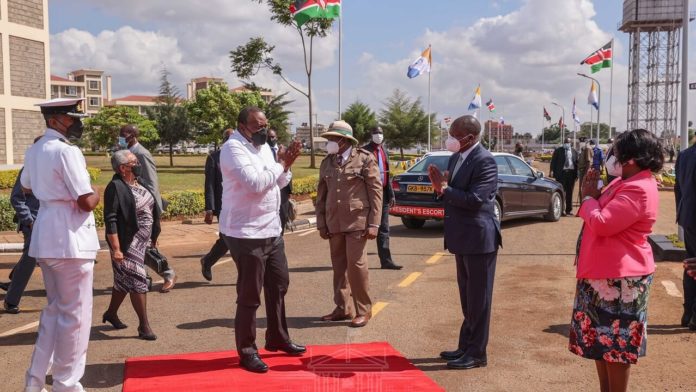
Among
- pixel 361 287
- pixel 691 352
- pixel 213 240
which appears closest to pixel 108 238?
pixel 361 287

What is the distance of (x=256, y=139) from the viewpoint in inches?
188

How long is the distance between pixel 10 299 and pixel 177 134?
53977 millimetres

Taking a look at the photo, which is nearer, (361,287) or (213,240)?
(361,287)

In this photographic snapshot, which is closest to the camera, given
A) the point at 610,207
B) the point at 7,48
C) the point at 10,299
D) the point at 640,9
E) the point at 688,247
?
the point at 610,207

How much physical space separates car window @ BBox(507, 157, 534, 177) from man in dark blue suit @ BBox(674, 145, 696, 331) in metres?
7.43

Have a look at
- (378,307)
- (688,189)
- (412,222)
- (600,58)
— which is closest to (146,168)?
(378,307)

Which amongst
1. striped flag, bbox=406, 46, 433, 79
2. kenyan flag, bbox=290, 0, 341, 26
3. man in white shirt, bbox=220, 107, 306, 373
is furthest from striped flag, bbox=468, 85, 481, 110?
man in white shirt, bbox=220, 107, 306, 373

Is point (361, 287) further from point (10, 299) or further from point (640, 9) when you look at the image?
point (640, 9)

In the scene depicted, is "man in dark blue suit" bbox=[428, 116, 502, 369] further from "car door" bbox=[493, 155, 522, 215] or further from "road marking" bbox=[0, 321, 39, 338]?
"car door" bbox=[493, 155, 522, 215]

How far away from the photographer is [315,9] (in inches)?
704

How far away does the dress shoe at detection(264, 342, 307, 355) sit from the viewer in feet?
17.4

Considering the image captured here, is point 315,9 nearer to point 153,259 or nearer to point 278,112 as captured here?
point 153,259

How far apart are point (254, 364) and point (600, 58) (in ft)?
95.0

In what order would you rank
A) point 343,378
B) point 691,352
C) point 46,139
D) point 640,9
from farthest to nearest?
1. point 640,9
2. point 691,352
3. point 343,378
4. point 46,139
